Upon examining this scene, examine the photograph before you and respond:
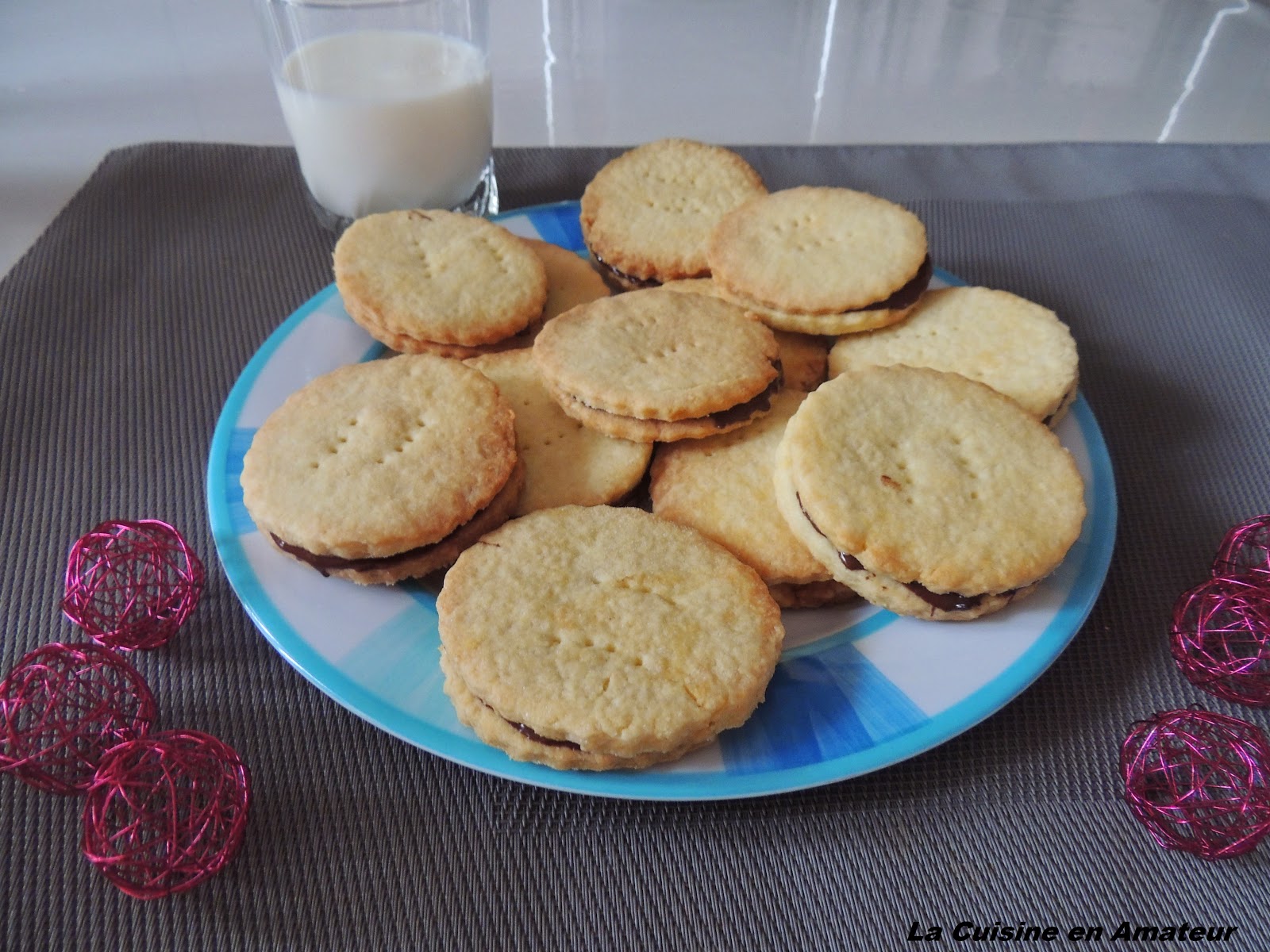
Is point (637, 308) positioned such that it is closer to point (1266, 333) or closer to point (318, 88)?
point (318, 88)

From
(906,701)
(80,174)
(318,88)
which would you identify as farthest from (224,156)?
(906,701)

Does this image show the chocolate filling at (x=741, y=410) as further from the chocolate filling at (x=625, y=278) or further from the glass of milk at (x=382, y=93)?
the glass of milk at (x=382, y=93)

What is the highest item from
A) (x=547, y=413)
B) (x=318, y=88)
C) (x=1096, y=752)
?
(x=318, y=88)

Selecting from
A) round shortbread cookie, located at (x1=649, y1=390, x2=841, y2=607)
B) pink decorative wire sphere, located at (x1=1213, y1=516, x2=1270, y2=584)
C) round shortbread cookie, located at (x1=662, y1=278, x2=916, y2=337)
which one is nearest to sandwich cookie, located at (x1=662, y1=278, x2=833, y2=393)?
round shortbread cookie, located at (x1=662, y1=278, x2=916, y2=337)

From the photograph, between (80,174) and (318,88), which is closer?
(318,88)

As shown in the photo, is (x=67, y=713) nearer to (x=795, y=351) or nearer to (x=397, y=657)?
(x=397, y=657)

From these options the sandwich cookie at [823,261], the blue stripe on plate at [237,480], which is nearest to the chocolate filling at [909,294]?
the sandwich cookie at [823,261]

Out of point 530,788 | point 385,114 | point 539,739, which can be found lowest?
point 530,788

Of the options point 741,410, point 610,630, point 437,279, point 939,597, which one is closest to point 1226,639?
point 939,597
